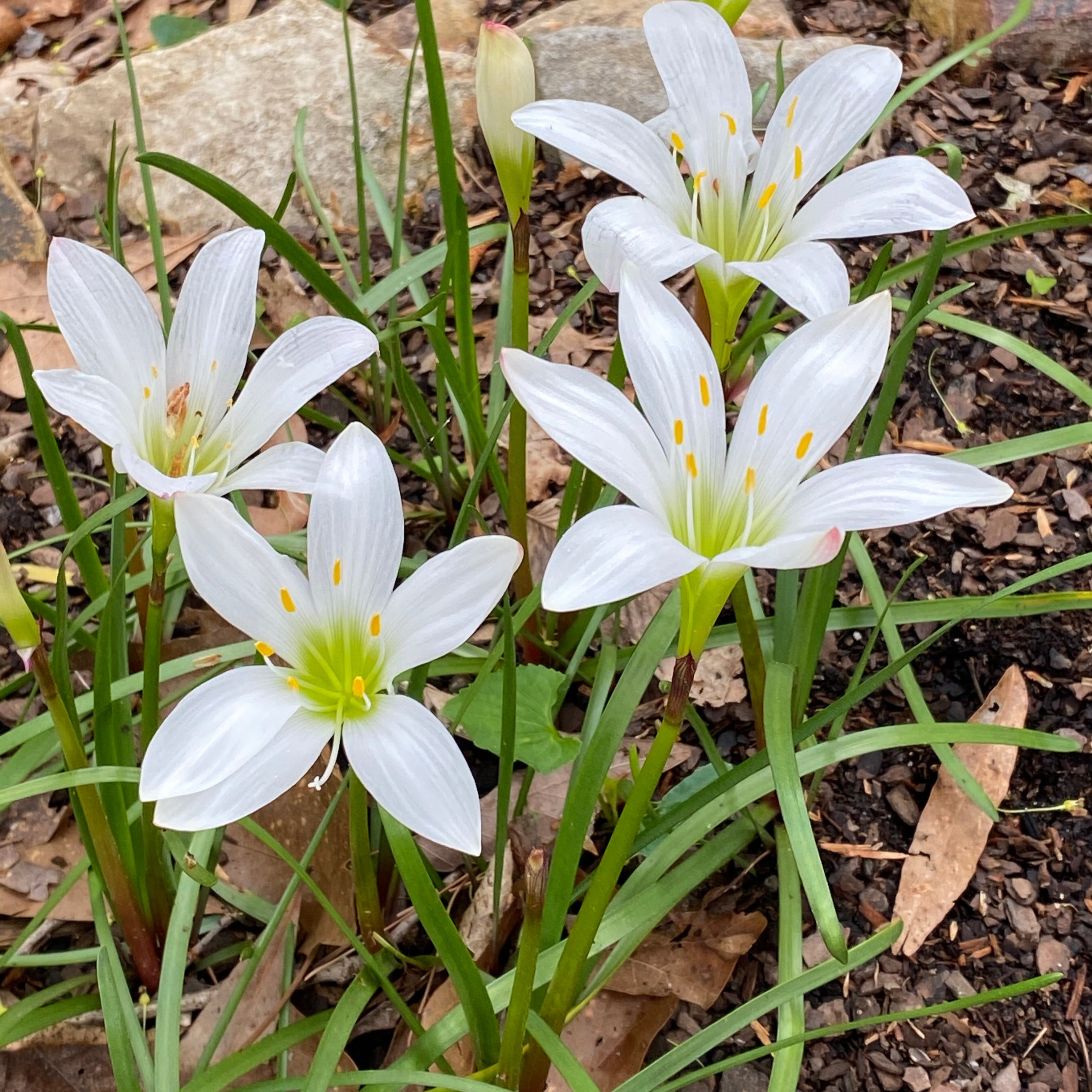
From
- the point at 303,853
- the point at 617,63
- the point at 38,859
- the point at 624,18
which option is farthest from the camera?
the point at 624,18

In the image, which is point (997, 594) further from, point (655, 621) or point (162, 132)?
point (162, 132)

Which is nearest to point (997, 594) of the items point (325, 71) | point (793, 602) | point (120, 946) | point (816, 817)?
point (793, 602)

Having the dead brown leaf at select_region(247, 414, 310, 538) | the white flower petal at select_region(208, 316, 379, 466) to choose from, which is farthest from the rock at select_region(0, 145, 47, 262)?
the white flower petal at select_region(208, 316, 379, 466)

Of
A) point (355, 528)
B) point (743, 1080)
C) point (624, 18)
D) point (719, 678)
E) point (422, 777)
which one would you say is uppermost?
point (355, 528)

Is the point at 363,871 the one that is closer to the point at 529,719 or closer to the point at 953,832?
the point at 529,719

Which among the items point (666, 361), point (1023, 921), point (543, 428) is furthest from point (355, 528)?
point (1023, 921)
